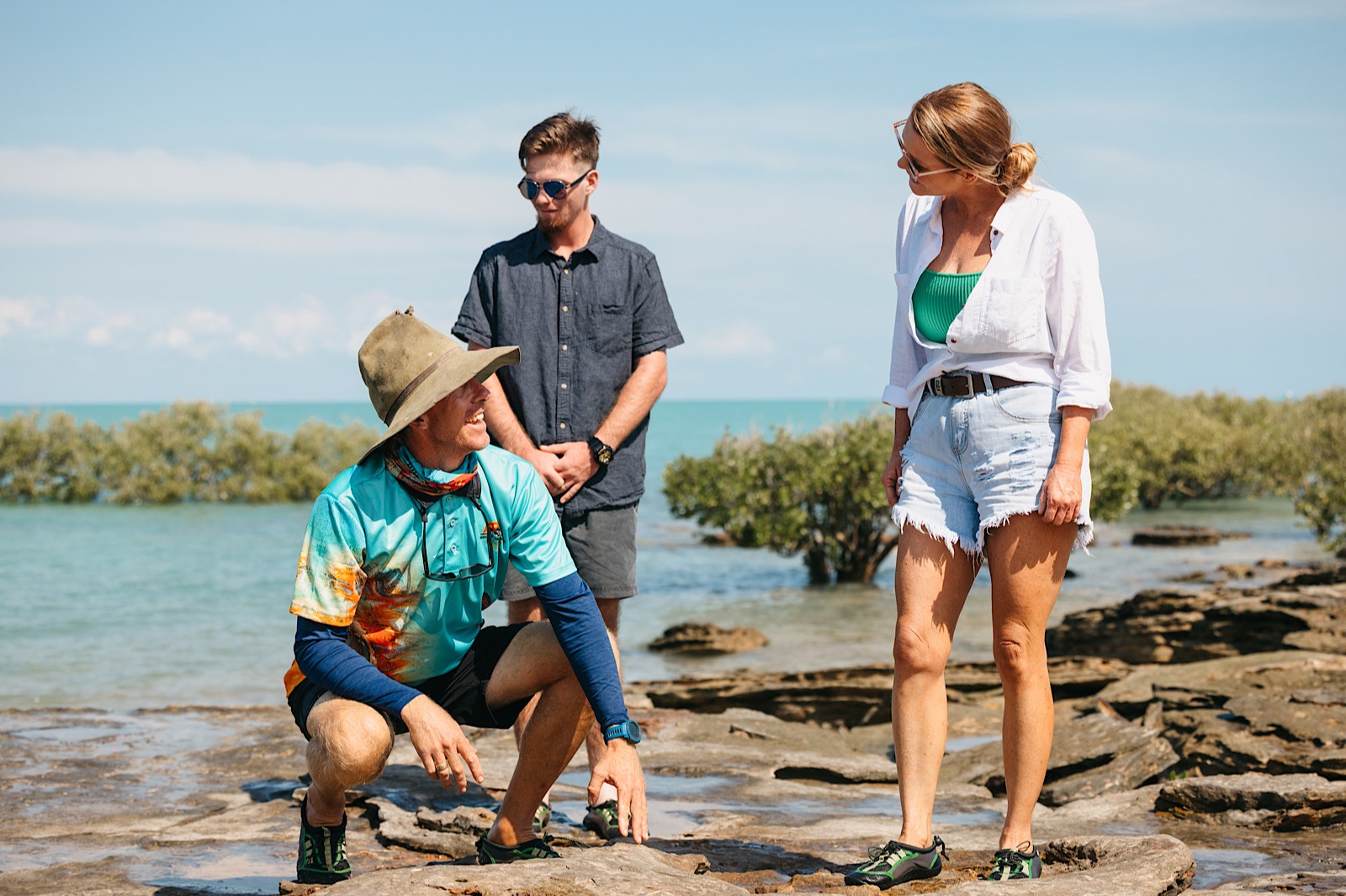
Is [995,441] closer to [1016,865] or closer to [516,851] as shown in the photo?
[1016,865]

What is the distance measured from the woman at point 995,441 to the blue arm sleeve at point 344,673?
1.34 m

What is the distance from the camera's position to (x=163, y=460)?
35.0m

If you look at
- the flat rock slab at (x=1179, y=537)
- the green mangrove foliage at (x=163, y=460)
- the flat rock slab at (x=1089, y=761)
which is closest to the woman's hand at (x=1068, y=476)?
the flat rock slab at (x=1089, y=761)

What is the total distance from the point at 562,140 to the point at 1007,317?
1.98 metres

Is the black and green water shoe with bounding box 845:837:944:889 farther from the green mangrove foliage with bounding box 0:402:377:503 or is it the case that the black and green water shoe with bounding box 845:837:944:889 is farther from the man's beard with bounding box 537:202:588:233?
the green mangrove foliage with bounding box 0:402:377:503

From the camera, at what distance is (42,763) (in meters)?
5.88

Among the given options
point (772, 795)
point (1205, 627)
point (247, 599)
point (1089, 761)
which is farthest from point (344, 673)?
point (247, 599)

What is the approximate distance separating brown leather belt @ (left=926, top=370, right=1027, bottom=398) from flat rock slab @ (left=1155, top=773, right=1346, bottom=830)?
217cm

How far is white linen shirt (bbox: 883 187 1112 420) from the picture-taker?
3457 mm

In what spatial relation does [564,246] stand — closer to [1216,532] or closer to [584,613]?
[584,613]

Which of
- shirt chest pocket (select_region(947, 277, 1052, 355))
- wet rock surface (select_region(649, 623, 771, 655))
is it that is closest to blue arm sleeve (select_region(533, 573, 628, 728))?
shirt chest pocket (select_region(947, 277, 1052, 355))

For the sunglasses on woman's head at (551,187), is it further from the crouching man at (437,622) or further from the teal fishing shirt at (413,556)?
the teal fishing shirt at (413,556)

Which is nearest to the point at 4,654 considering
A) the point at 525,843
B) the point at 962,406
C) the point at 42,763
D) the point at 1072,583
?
the point at 42,763

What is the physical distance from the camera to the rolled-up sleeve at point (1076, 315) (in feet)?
11.3
